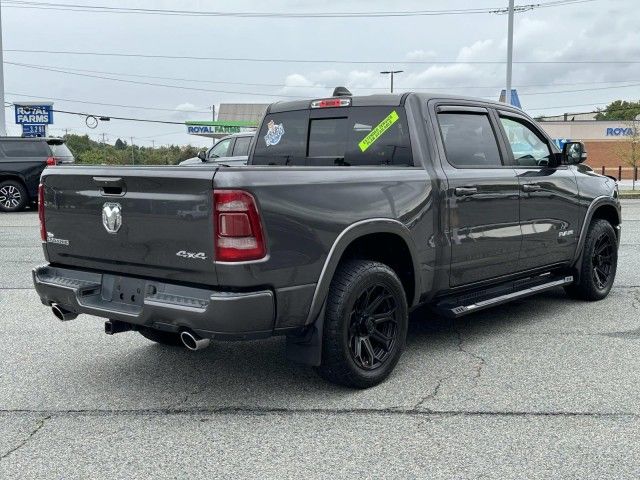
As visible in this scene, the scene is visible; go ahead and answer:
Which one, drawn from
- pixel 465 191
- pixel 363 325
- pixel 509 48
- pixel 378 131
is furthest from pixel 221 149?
pixel 509 48

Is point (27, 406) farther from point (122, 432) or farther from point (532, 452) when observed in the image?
point (532, 452)

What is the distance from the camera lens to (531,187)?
5719 mm

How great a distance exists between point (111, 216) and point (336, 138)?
74.1 inches

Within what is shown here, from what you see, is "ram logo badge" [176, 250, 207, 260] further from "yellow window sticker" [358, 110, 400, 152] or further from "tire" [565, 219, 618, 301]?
"tire" [565, 219, 618, 301]

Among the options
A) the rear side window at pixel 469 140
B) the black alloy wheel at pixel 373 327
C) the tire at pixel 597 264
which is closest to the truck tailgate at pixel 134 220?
the black alloy wheel at pixel 373 327

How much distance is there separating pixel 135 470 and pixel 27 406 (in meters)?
1.21

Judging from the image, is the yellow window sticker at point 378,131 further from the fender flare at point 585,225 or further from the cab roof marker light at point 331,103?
the fender flare at point 585,225

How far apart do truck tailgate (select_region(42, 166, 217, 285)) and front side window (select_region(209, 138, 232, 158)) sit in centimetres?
1311

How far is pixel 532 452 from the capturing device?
348cm

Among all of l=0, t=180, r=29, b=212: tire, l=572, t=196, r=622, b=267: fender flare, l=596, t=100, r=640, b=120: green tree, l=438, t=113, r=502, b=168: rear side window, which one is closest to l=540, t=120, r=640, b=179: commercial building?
l=596, t=100, r=640, b=120: green tree

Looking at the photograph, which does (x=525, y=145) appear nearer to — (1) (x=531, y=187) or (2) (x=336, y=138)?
(1) (x=531, y=187)

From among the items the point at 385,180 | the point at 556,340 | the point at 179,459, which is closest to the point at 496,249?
the point at 556,340

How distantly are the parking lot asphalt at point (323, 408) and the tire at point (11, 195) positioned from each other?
12.4 m

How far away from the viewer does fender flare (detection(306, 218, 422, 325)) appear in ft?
13.3
